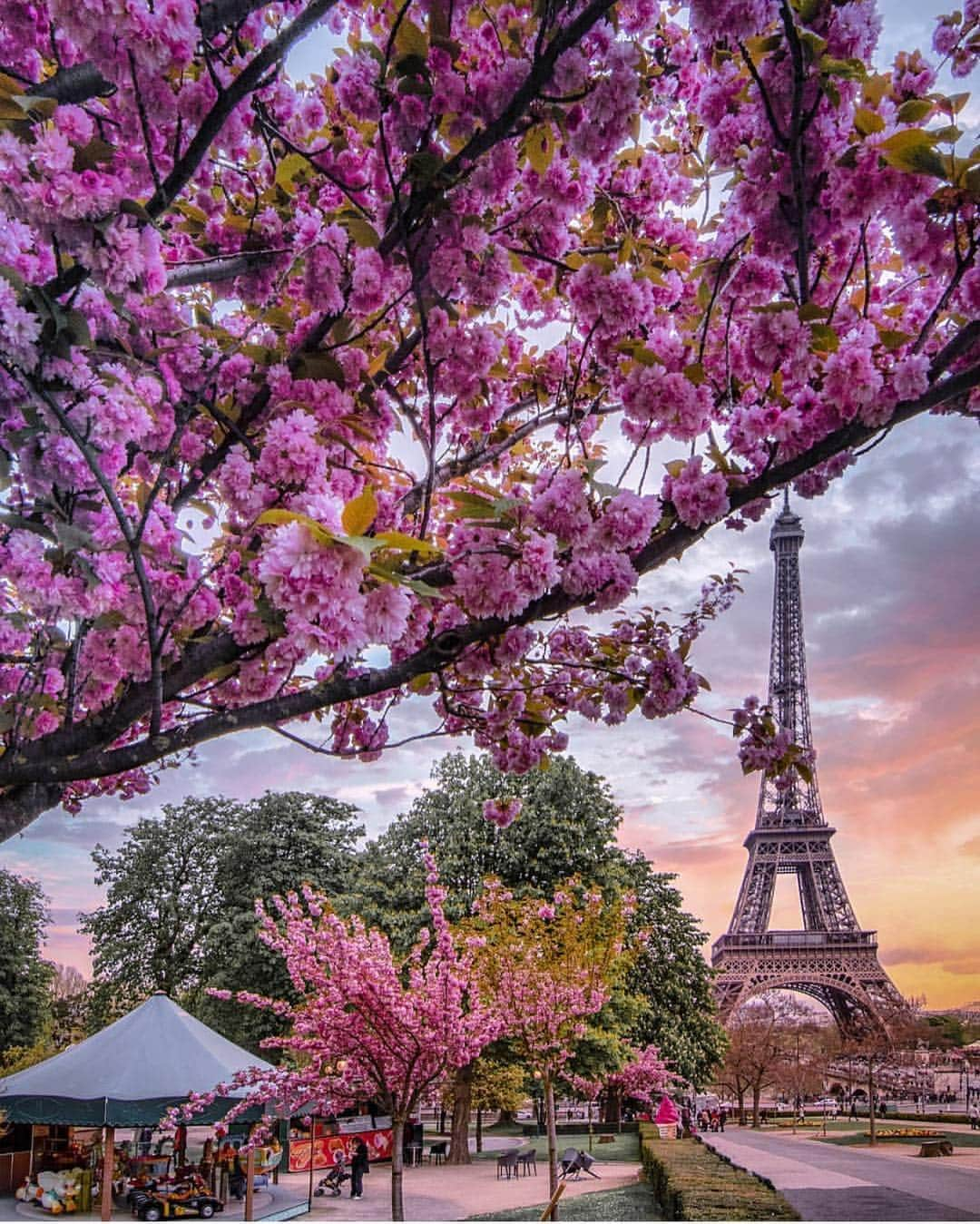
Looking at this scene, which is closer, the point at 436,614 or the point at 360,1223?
the point at 436,614

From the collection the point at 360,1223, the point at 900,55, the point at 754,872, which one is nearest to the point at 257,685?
the point at 900,55

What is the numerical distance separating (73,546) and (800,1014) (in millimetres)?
31583

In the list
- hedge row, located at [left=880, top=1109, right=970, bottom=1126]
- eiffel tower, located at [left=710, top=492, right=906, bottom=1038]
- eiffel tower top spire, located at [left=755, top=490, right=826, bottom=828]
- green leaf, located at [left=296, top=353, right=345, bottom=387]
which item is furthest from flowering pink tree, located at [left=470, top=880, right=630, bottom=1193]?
→ hedge row, located at [left=880, top=1109, right=970, bottom=1126]

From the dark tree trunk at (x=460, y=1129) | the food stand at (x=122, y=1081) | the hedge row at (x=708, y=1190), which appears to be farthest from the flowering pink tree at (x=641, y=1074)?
the food stand at (x=122, y=1081)

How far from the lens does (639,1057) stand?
12.8 metres

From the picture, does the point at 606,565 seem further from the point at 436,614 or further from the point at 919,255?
the point at 919,255

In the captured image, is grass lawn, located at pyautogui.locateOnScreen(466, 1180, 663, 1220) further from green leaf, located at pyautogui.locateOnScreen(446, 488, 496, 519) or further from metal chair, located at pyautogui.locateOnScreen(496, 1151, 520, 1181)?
green leaf, located at pyautogui.locateOnScreen(446, 488, 496, 519)

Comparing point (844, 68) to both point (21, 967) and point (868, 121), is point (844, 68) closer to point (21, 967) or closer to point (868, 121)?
point (868, 121)

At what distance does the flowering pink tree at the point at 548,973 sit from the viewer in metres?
8.17

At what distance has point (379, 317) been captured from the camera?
193 cm

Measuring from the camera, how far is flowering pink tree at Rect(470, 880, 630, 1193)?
817cm

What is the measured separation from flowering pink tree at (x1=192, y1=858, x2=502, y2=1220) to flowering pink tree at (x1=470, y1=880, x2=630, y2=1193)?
952mm

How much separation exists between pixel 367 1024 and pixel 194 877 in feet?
43.2

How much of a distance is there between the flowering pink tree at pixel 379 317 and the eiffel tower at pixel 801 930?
23252 mm
